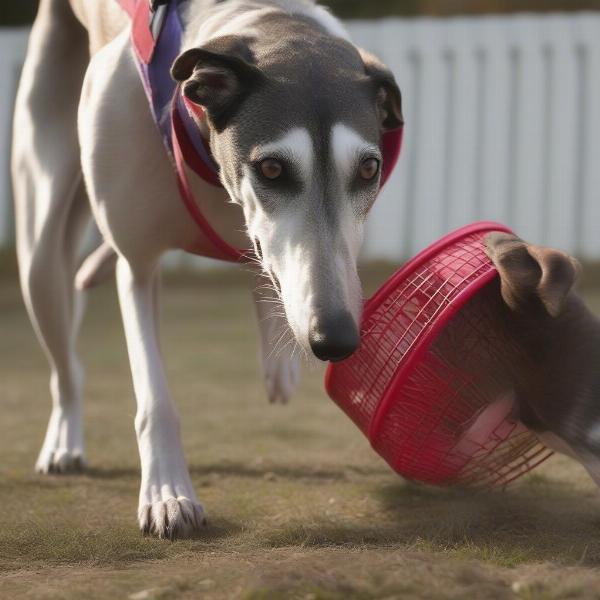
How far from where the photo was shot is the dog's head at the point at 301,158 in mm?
1820

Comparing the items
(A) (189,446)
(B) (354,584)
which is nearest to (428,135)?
(A) (189,446)

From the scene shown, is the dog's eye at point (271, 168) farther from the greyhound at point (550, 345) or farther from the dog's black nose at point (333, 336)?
the greyhound at point (550, 345)

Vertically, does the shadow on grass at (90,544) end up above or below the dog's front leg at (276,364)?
above

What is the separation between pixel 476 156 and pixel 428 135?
327mm

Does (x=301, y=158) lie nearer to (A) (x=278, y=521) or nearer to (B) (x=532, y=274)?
(B) (x=532, y=274)

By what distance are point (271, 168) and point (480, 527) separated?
763 millimetres

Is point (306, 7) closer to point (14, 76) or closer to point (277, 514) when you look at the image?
point (277, 514)

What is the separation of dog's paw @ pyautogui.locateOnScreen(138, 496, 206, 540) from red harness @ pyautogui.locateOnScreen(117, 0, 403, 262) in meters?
0.49

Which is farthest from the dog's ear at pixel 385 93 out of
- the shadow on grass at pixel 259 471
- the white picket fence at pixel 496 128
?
the white picket fence at pixel 496 128

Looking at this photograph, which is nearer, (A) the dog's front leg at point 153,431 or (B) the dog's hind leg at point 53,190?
(A) the dog's front leg at point 153,431

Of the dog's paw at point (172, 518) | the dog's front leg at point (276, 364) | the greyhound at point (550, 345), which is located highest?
the greyhound at point (550, 345)

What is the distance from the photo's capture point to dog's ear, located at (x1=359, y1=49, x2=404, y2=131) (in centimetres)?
211

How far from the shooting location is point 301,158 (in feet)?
6.13

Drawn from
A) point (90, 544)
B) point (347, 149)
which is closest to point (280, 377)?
point (90, 544)
